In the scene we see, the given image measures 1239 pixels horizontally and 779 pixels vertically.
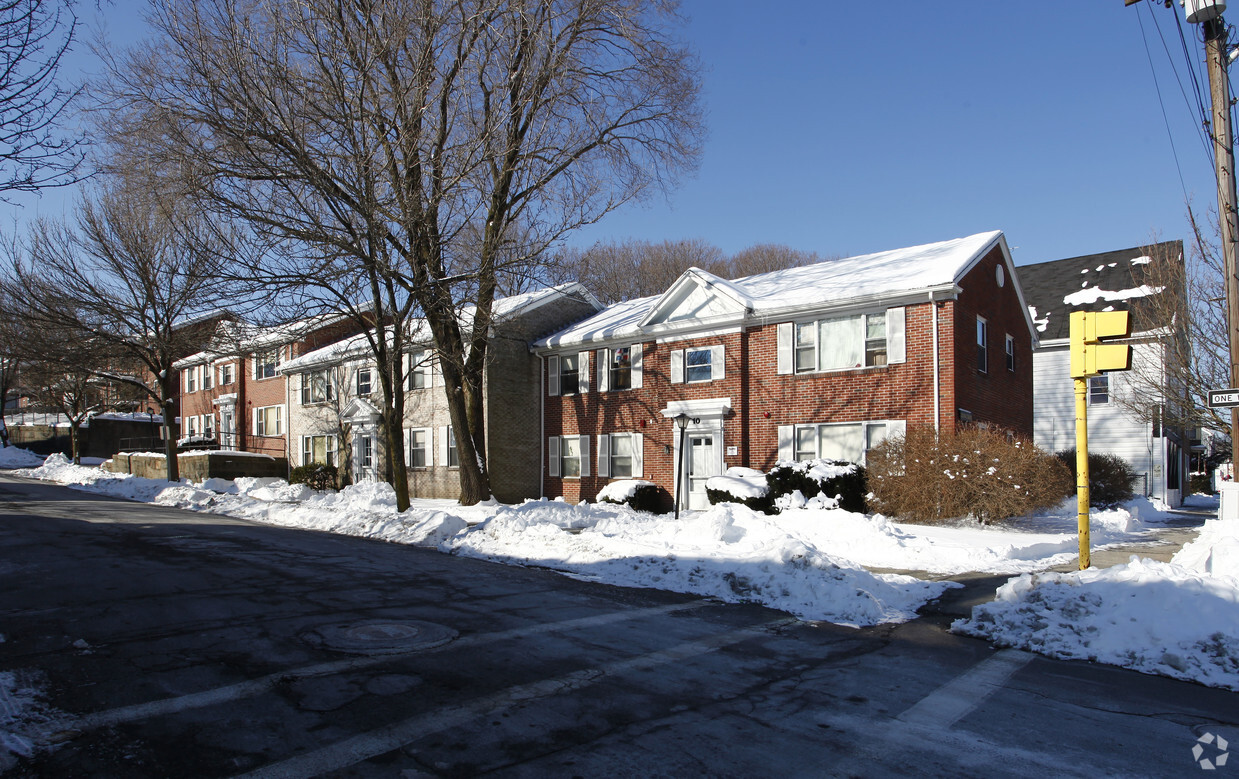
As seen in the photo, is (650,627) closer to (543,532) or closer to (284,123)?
(543,532)

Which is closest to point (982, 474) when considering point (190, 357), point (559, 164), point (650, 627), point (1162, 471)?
point (650, 627)

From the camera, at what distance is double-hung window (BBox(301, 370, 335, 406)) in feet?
111

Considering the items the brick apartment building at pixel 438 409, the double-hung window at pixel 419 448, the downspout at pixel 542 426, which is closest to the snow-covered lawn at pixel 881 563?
the brick apartment building at pixel 438 409

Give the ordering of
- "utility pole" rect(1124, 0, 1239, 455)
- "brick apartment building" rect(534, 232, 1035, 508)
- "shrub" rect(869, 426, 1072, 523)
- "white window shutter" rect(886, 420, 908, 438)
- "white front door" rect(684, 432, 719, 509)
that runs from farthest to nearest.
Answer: "white front door" rect(684, 432, 719, 509) → "brick apartment building" rect(534, 232, 1035, 508) → "white window shutter" rect(886, 420, 908, 438) → "shrub" rect(869, 426, 1072, 523) → "utility pole" rect(1124, 0, 1239, 455)

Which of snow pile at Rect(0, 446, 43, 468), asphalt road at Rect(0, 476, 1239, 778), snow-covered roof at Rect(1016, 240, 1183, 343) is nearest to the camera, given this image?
asphalt road at Rect(0, 476, 1239, 778)

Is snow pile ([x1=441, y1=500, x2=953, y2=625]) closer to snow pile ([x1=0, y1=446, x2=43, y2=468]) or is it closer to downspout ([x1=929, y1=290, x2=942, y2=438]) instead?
downspout ([x1=929, y1=290, x2=942, y2=438])

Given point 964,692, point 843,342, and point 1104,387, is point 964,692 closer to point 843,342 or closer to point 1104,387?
point 843,342


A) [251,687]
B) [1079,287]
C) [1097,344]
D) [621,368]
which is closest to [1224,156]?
[1097,344]

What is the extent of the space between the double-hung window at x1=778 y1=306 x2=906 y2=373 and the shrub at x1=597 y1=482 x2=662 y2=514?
5.02 m

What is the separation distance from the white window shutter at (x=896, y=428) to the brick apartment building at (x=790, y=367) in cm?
4

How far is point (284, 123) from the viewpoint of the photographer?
14.4 meters

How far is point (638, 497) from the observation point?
856 inches

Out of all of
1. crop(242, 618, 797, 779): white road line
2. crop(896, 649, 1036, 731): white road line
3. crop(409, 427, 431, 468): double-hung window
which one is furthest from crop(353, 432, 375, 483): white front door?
crop(896, 649, 1036, 731): white road line

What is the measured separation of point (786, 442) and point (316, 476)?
1898 centimetres
